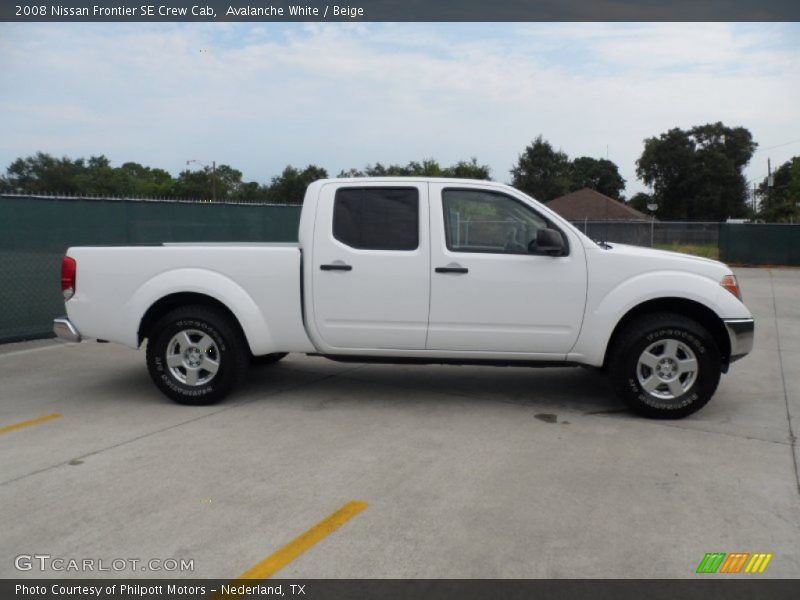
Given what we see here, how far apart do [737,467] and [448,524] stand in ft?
7.25

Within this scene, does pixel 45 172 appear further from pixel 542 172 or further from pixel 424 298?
pixel 424 298

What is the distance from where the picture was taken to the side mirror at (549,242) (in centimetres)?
579

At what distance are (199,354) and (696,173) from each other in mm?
72651

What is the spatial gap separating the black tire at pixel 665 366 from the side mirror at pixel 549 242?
0.88m

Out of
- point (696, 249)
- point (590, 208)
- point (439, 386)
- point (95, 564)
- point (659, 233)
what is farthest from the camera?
point (590, 208)

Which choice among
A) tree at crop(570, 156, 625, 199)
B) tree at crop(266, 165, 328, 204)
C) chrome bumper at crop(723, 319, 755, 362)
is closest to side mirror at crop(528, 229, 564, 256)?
chrome bumper at crop(723, 319, 755, 362)

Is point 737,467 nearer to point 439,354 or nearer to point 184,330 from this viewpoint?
point 439,354

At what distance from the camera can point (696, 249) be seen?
109ft

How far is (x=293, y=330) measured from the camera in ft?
20.2

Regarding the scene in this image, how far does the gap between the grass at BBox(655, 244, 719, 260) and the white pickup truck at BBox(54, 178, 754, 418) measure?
27.0 metres

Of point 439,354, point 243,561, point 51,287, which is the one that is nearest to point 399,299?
point 439,354

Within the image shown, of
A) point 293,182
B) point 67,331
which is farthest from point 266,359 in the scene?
point 293,182

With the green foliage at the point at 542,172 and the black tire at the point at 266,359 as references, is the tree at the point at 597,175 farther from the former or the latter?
the black tire at the point at 266,359

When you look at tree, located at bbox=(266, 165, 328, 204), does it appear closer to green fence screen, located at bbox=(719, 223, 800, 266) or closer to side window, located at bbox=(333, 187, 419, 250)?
green fence screen, located at bbox=(719, 223, 800, 266)
